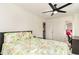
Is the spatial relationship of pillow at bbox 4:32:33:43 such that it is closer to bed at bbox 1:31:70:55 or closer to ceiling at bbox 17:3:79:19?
bed at bbox 1:31:70:55

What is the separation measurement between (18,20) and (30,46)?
29cm

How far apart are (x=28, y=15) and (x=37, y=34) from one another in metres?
0.20

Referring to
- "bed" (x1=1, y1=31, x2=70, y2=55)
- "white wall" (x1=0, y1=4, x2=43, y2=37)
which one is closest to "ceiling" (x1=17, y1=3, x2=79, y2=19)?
"white wall" (x1=0, y1=4, x2=43, y2=37)

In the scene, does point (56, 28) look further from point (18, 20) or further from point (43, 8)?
point (18, 20)

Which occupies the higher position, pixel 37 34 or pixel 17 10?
pixel 17 10

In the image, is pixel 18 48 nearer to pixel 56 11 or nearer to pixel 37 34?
pixel 37 34

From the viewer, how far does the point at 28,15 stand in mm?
1012

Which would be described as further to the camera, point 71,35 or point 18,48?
point 18,48

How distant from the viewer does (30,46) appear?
1109 millimetres

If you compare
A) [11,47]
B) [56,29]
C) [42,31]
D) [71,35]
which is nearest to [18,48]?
[11,47]

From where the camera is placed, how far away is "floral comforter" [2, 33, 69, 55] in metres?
1.03

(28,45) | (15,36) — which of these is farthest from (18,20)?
(28,45)

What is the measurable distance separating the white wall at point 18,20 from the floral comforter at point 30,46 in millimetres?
80

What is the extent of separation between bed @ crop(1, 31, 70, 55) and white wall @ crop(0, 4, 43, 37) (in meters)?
0.06
